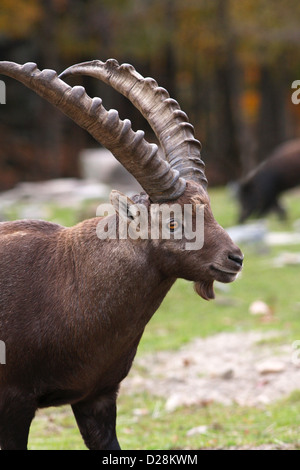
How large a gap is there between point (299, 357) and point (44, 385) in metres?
4.28

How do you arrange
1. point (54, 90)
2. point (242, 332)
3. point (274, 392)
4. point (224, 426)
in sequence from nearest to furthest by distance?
point (54, 90)
point (224, 426)
point (274, 392)
point (242, 332)

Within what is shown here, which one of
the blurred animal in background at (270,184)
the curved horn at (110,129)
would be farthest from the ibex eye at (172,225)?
the blurred animal in background at (270,184)

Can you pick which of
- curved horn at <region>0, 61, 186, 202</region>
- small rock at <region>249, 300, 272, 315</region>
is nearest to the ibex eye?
curved horn at <region>0, 61, 186, 202</region>

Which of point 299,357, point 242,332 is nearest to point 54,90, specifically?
point 299,357

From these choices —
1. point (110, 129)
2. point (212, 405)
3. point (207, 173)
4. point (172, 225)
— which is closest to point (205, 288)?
point (172, 225)

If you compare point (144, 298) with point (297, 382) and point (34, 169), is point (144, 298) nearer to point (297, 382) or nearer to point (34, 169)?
point (297, 382)

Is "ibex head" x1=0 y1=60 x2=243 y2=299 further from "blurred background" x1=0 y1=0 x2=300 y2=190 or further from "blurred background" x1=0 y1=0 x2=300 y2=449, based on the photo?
"blurred background" x1=0 y1=0 x2=300 y2=190

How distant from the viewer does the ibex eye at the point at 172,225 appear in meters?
4.74

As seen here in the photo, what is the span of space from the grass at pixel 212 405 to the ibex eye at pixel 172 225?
6.59 ft

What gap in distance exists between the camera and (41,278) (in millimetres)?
4922

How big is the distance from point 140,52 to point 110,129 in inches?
1137

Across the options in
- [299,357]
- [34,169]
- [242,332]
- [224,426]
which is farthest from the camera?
[34,169]

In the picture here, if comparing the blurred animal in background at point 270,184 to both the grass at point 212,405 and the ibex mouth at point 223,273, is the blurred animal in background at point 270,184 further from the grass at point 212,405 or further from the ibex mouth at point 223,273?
the ibex mouth at point 223,273

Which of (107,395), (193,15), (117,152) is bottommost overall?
(107,395)
